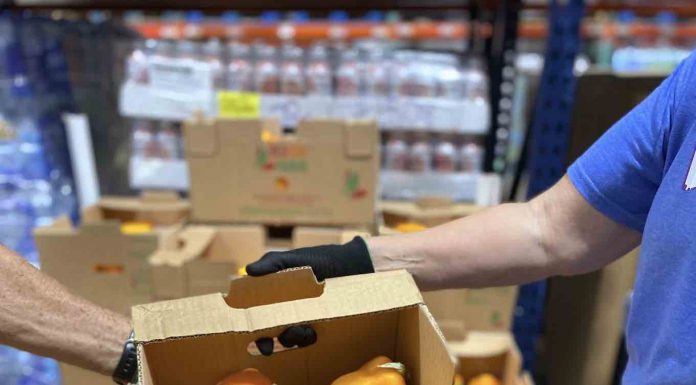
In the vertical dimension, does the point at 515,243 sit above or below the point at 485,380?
above

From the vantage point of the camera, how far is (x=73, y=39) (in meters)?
2.22

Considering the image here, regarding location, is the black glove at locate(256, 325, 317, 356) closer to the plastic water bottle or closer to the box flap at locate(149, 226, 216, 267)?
the box flap at locate(149, 226, 216, 267)

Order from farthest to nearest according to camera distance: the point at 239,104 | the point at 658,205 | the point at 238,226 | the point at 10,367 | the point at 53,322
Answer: the point at 10,367
the point at 239,104
the point at 238,226
the point at 53,322
the point at 658,205

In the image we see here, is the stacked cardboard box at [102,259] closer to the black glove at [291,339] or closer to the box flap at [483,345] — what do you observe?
the box flap at [483,345]

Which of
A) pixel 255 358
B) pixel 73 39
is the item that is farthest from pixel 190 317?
pixel 73 39

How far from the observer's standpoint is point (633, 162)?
89 cm

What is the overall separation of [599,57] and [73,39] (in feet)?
7.78

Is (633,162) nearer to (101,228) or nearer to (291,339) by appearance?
(291,339)

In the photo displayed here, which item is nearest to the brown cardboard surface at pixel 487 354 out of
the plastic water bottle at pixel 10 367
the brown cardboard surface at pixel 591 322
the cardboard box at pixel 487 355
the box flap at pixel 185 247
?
the cardboard box at pixel 487 355

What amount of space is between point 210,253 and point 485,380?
2.99 feet

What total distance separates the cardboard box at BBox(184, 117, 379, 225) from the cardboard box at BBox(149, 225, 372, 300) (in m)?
0.06

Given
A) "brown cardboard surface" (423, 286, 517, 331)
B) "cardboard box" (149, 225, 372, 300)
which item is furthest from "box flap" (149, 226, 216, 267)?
"brown cardboard surface" (423, 286, 517, 331)

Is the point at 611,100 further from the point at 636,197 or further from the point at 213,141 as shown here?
the point at 213,141

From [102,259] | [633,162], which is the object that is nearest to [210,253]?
[102,259]
